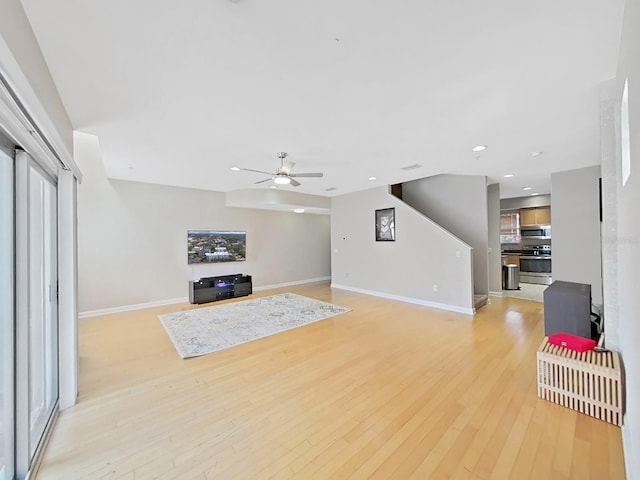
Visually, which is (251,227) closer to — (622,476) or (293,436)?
(293,436)

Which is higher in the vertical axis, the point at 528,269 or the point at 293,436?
the point at 528,269

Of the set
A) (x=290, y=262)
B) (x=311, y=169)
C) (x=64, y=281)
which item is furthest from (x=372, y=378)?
(x=290, y=262)

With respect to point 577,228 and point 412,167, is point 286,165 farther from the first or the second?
point 577,228

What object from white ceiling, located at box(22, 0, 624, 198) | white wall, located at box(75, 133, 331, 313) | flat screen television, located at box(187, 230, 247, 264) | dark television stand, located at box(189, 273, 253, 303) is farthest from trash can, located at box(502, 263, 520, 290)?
flat screen television, located at box(187, 230, 247, 264)

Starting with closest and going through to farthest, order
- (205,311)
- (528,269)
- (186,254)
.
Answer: (205,311), (186,254), (528,269)

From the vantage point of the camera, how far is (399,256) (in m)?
6.04

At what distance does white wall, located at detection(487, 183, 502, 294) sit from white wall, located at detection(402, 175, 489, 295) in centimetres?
70

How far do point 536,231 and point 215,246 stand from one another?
9.17 metres

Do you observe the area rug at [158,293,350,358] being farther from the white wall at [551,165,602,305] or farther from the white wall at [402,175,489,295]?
the white wall at [551,165,602,305]

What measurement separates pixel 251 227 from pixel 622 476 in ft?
22.8

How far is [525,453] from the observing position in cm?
171

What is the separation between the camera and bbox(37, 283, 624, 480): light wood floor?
1632 mm

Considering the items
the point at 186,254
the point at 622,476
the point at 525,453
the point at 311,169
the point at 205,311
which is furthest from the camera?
the point at 186,254

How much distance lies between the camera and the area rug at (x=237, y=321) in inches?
141
